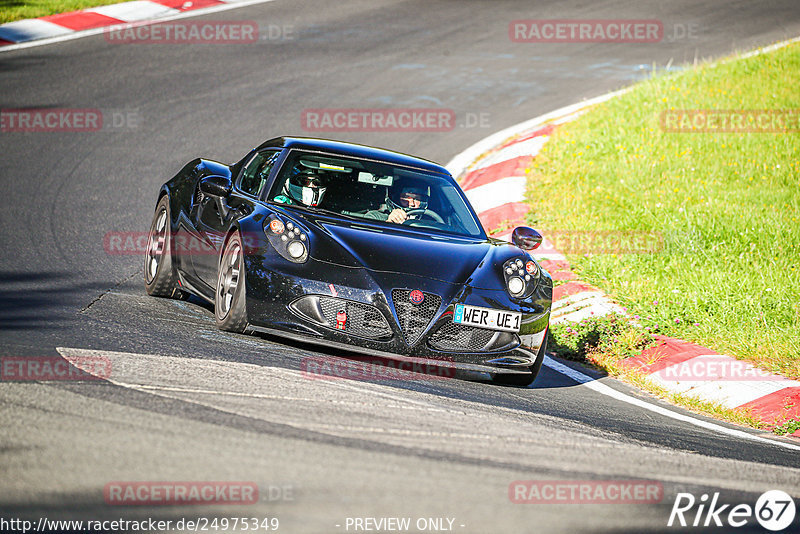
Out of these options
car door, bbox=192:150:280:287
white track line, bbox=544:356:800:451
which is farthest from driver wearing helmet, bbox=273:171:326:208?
white track line, bbox=544:356:800:451

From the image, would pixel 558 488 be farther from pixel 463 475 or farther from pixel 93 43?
pixel 93 43

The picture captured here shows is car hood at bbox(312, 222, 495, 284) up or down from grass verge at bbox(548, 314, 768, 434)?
up

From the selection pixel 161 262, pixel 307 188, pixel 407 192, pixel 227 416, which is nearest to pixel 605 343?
pixel 407 192

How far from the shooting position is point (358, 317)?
5.40 m

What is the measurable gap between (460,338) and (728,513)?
2.23 m

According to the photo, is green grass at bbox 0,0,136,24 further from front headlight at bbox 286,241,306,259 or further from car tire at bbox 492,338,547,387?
car tire at bbox 492,338,547,387

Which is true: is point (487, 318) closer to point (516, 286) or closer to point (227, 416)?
point (516, 286)

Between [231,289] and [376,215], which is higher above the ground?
[376,215]

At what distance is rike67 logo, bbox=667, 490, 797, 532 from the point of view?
3498 mm

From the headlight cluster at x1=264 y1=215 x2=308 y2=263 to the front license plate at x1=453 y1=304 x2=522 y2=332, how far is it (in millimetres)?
976

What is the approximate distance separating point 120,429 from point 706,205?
27.4 feet

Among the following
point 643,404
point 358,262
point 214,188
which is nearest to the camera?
point 358,262

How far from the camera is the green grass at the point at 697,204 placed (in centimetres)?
779

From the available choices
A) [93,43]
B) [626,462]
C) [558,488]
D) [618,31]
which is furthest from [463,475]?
[618,31]
